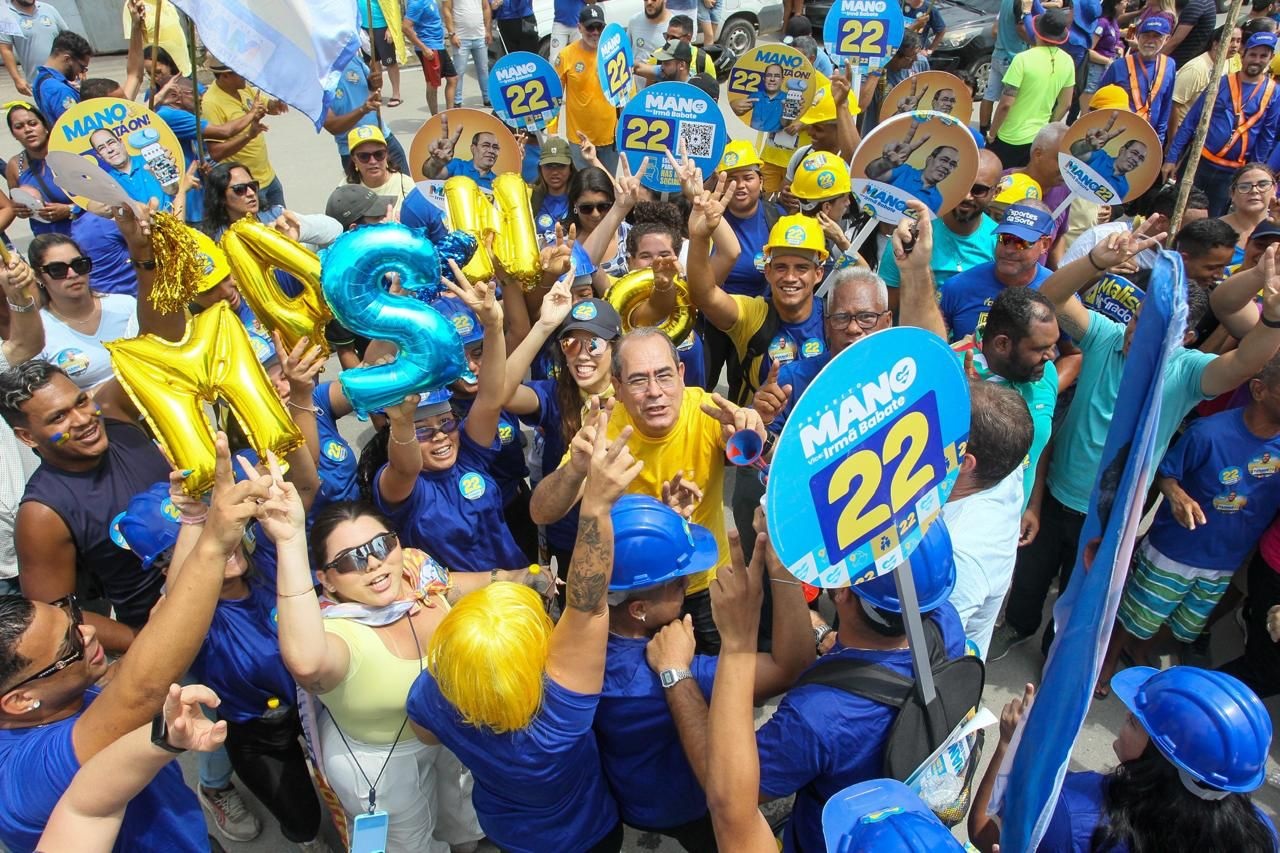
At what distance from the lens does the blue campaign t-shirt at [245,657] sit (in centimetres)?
280

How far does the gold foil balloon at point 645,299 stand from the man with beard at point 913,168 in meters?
1.18

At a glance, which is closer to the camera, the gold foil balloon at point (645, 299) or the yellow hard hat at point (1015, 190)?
the gold foil balloon at point (645, 299)

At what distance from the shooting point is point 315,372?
10.1ft

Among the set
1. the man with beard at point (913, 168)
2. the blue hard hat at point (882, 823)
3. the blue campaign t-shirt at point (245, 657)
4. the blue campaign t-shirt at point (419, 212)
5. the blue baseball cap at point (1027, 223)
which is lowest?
the blue campaign t-shirt at point (245, 657)

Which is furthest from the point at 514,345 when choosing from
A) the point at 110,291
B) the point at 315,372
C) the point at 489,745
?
the point at 110,291

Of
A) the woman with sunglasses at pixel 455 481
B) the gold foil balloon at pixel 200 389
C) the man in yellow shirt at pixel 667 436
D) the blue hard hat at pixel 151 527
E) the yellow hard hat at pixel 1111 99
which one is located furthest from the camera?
the yellow hard hat at pixel 1111 99

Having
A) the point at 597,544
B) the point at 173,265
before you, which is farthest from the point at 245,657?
the point at 173,265

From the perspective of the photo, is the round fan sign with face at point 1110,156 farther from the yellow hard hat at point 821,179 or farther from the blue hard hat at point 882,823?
the blue hard hat at point 882,823

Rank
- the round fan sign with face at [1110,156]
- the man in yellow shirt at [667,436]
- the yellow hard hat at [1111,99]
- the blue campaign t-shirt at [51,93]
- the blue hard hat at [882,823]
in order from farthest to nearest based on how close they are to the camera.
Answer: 1. the blue campaign t-shirt at [51,93]
2. the yellow hard hat at [1111,99]
3. the round fan sign with face at [1110,156]
4. the man in yellow shirt at [667,436]
5. the blue hard hat at [882,823]

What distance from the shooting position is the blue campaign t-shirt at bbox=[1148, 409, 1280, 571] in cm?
338

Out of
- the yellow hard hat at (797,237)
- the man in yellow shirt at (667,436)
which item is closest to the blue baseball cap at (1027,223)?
the yellow hard hat at (797,237)

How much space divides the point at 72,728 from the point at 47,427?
1.45 m

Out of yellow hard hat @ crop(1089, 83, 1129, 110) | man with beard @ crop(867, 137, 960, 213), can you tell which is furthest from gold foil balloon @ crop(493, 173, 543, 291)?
yellow hard hat @ crop(1089, 83, 1129, 110)

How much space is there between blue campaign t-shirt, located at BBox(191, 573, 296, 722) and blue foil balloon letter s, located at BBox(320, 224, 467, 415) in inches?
30.1
